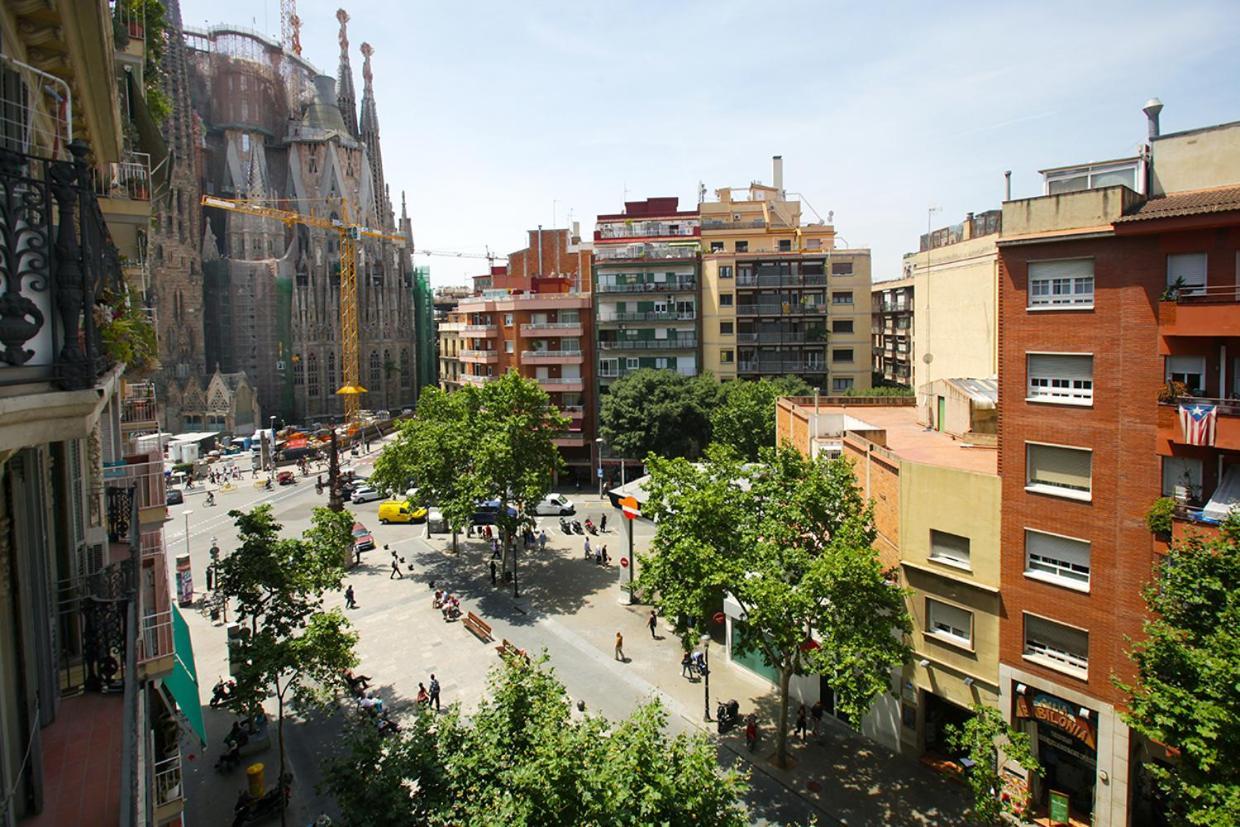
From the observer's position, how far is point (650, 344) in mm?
49125

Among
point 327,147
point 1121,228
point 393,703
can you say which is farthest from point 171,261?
point 1121,228

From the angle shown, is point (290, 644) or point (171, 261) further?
point (171, 261)

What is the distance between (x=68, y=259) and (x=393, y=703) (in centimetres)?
2100

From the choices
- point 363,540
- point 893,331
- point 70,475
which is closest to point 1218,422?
point 70,475

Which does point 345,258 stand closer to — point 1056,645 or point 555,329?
point 555,329

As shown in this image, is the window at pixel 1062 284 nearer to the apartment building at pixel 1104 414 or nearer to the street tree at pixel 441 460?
the apartment building at pixel 1104 414

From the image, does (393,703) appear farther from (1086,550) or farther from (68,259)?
(68,259)

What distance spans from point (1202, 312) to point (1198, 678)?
271 inches

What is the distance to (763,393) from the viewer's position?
4028cm

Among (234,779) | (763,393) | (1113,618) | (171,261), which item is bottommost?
(234,779)

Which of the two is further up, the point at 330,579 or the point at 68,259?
the point at 68,259

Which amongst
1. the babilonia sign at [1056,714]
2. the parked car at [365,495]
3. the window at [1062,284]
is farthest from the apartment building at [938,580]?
the parked car at [365,495]

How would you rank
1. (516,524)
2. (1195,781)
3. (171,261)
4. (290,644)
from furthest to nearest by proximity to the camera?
(171,261) < (516,524) < (290,644) < (1195,781)

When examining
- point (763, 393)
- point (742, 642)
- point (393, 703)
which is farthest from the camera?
point (763, 393)
